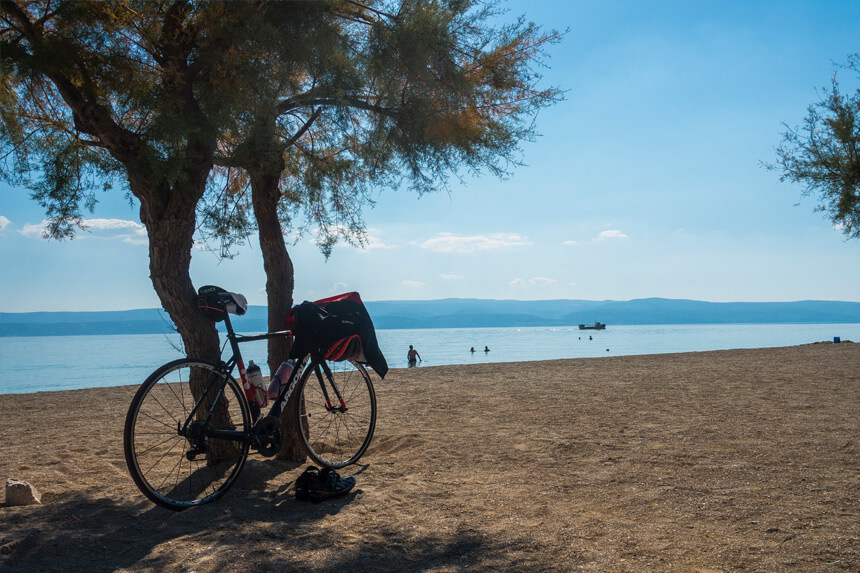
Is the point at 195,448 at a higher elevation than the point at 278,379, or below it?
below

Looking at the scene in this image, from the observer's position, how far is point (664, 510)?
354 cm

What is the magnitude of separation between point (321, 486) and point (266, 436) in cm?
51

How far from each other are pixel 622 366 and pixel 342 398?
9.65 m

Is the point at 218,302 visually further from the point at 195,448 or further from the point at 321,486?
the point at 321,486

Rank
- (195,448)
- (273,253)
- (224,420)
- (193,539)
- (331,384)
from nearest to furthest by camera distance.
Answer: (193,539) < (195,448) < (224,420) < (331,384) < (273,253)

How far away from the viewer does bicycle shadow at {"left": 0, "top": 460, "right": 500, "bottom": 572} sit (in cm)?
279

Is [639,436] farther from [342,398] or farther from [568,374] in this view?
[568,374]

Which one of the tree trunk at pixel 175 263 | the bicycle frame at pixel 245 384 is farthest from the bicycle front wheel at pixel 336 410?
the tree trunk at pixel 175 263

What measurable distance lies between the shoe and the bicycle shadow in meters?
0.05

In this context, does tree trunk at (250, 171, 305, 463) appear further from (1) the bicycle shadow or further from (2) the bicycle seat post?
(1) the bicycle shadow

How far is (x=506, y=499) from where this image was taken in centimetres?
386

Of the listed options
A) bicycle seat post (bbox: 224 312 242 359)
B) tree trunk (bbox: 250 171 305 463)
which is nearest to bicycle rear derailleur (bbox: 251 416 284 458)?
bicycle seat post (bbox: 224 312 242 359)

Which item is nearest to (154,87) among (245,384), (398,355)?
(245,384)

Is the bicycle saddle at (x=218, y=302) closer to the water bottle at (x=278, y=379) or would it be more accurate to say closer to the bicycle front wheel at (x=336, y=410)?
the water bottle at (x=278, y=379)
